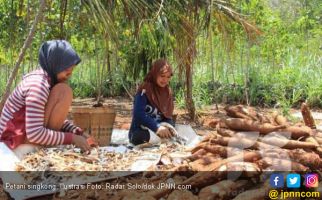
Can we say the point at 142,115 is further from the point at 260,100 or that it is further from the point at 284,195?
the point at 260,100

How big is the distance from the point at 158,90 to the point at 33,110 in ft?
4.18

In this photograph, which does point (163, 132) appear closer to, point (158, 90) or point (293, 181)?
point (158, 90)

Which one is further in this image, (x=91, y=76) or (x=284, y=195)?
(x=91, y=76)

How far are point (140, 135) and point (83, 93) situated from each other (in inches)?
204

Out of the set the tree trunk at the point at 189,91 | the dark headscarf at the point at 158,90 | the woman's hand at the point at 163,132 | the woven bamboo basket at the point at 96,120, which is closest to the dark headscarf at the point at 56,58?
the woven bamboo basket at the point at 96,120

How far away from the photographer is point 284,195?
190cm

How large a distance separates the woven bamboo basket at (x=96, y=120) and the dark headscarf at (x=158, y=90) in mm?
355

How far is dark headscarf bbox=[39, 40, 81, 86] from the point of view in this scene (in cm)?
246

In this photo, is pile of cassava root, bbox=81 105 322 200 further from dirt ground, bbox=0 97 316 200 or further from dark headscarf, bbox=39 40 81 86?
dirt ground, bbox=0 97 316 200

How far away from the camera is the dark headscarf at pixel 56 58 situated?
2463 mm

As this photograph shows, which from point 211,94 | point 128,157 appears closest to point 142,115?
point 128,157

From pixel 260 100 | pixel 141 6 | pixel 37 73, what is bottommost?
pixel 260 100

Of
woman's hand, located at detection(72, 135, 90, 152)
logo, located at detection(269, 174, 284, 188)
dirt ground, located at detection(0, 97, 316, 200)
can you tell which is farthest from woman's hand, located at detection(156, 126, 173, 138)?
dirt ground, located at detection(0, 97, 316, 200)

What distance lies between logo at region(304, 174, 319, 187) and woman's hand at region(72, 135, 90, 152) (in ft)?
3.69
